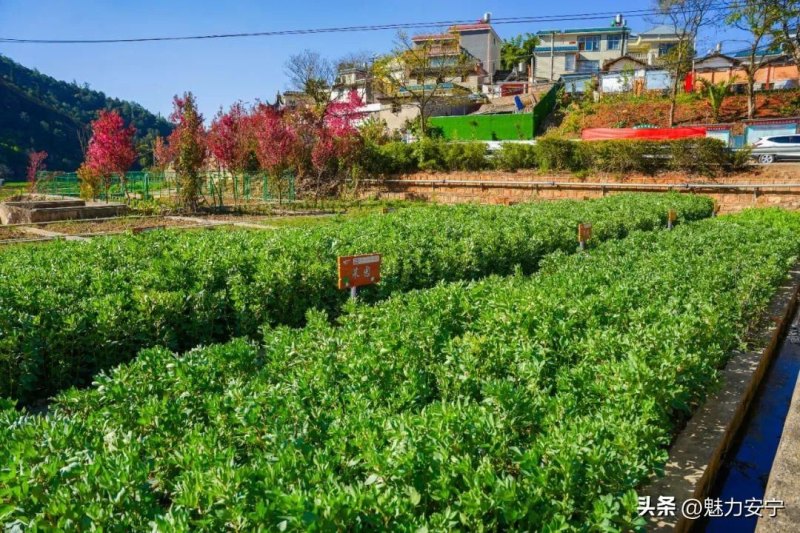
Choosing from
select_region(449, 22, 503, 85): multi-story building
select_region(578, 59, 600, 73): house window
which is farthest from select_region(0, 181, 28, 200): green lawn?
select_region(578, 59, 600, 73): house window

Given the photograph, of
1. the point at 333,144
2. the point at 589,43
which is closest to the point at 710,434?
the point at 333,144

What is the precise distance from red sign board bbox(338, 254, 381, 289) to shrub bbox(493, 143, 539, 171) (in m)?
20.4

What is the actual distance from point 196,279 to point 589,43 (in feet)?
203

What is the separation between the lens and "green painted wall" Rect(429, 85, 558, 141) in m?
38.2

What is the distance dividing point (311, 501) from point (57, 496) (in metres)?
1.02

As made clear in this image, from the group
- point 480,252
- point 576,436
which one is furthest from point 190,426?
point 480,252

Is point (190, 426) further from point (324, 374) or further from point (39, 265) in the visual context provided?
point (39, 265)

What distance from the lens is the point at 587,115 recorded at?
129 ft

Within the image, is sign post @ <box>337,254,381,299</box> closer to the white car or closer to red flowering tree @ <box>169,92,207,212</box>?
red flowering tree @ <box>169,92,207,212</box>

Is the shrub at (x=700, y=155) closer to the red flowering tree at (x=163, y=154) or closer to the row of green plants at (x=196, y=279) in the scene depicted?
the row of green plants at (x=196, y=279)

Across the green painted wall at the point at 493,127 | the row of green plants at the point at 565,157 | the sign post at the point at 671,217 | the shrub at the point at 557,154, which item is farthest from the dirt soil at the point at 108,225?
the green painted wall at the point at 493,127

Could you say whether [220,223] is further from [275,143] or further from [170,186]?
[170,186]

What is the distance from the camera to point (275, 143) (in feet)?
74.0

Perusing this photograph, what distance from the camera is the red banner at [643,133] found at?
95.1 feet
